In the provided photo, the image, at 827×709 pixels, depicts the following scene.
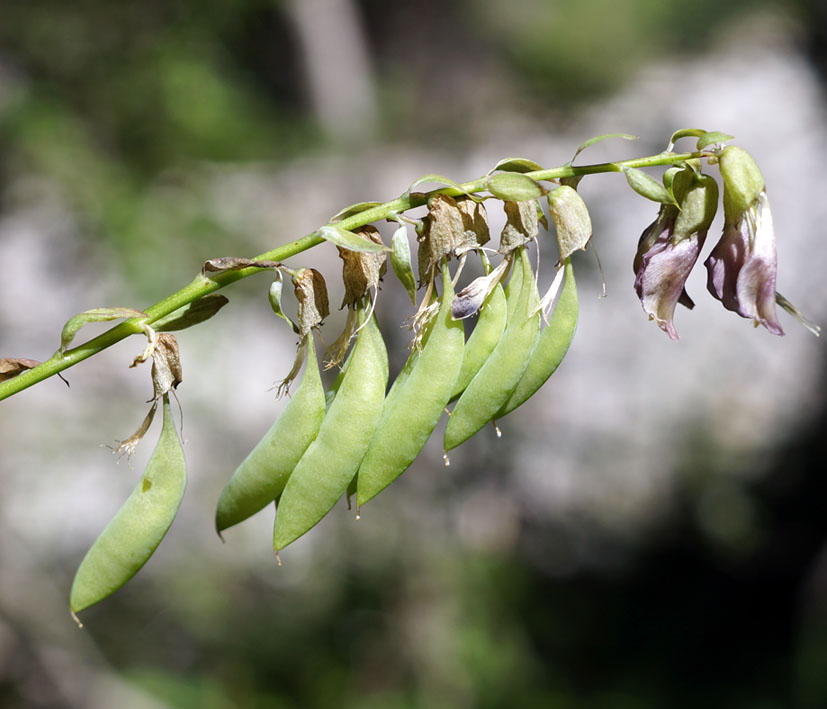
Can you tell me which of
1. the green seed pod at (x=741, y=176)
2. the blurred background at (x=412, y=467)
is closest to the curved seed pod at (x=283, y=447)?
the green seed pod at (x=741, y=176)

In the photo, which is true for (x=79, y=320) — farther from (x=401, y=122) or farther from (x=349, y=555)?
(x=401, y=122)

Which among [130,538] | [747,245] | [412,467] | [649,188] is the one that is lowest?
[412,467]

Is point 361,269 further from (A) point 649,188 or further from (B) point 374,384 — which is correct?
(A) point 649,188

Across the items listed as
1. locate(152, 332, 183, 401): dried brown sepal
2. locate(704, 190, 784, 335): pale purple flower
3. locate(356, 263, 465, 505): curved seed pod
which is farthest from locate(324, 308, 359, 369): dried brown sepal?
locate(704, 190, 784, 335): pale purple flower

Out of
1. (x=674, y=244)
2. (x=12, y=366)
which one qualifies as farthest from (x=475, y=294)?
(x=12, y=366)

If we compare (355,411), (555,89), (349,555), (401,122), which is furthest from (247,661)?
(555,89)
